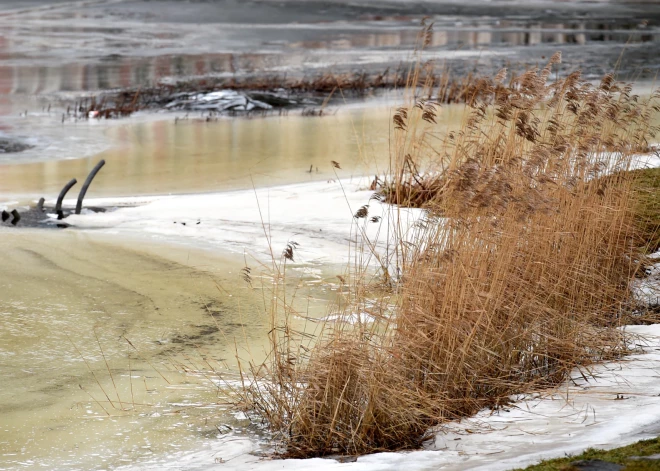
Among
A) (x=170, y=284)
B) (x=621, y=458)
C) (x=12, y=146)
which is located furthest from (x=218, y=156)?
(x=621, y=458)

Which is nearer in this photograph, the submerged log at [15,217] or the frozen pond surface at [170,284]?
the frozen pond surface at [170,284]

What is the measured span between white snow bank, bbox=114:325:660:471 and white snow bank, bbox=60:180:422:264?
112 inches

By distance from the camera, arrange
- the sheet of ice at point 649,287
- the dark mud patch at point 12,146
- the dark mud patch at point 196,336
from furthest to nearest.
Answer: the dark mud patch at point 12,146 → the sheet of ice at point 649,287 → the dark mud patch at point 196,336

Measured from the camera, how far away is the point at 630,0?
40.8 meters

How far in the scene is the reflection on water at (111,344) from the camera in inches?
169

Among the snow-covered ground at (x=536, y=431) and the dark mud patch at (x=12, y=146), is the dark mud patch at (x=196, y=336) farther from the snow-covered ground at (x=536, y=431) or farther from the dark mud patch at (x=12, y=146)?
the dark mud patch at (x=12, y=146)

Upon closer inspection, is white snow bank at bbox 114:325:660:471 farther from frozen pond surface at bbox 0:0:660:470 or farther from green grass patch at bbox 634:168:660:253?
green grass patch at bbox 634:168:660:253

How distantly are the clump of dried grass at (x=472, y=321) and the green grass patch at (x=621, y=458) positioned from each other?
76 cm

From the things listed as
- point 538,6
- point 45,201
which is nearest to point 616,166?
point 45,201

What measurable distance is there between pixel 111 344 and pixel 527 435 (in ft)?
8.34

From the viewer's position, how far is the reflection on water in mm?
4289

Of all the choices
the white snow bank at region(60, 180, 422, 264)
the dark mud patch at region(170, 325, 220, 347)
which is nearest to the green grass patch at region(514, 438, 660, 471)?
the dark mud patch at region(170, 325, 220, 347)

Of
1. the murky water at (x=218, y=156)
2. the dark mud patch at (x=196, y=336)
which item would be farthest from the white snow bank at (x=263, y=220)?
the dark mud patch at (x=196, y=336)

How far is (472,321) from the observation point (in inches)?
172
